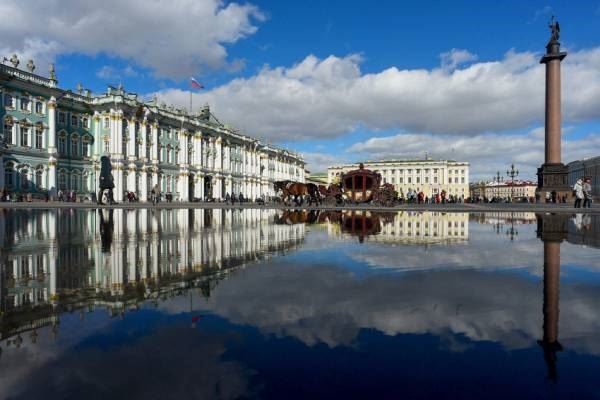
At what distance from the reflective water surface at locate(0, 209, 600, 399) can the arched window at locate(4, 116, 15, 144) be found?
4476 cm

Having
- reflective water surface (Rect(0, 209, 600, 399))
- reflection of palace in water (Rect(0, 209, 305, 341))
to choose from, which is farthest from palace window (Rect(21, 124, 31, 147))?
reflective water surface (Rect(0, 209, 600, 399))

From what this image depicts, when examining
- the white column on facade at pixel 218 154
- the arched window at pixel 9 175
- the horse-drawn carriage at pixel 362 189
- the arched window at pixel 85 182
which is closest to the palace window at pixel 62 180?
the arched window at pixel 85 182

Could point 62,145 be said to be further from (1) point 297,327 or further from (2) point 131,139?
(1) point 297,327

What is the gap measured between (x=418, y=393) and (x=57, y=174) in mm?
54411

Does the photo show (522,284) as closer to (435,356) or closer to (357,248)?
(435,356)

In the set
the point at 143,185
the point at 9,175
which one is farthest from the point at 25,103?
the point at 143,185

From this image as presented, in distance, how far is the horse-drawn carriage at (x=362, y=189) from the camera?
31422 mm

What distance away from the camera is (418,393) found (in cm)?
218

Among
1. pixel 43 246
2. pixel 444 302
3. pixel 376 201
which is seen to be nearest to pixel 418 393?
pixel 444 302

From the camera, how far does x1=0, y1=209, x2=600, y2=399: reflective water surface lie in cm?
231

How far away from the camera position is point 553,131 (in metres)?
38.2

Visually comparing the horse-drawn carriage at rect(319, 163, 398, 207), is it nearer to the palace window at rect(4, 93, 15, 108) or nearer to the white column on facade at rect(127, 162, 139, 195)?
the white column on facade at rect(127, 162, 139, 195)

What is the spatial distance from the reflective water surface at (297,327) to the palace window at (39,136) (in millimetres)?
47094

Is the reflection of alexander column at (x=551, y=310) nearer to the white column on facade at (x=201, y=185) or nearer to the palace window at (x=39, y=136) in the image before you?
the palace window at (x=39, y=136)
